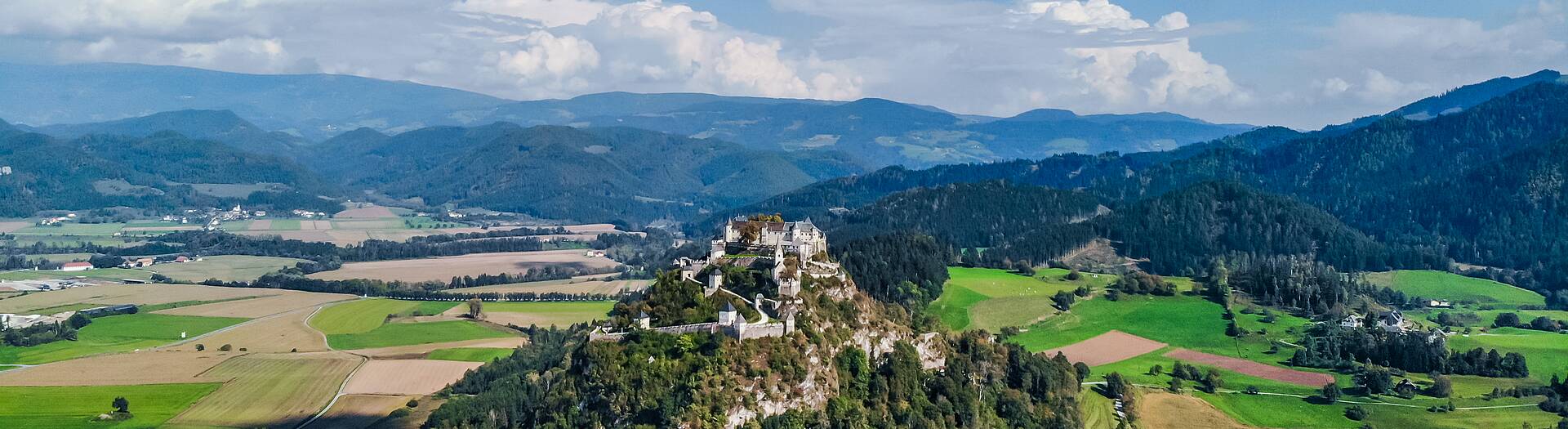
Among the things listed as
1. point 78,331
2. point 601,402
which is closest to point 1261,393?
point 601,402

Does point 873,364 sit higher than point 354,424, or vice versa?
point 873,364

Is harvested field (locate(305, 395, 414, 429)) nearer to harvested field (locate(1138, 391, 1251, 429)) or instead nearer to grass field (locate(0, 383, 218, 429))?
grass field (locate(0, 383, 218, 429))

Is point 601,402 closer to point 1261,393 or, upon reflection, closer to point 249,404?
point 249,404

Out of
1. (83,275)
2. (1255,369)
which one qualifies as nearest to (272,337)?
(83,275)

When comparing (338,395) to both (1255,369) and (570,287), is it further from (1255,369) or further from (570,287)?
(1255,369)

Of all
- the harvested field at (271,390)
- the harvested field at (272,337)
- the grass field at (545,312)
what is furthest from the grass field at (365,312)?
the harvested field at (271,390)

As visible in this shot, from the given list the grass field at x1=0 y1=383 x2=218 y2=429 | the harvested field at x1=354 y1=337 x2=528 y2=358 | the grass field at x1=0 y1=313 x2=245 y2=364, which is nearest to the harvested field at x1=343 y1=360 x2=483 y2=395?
the harvested field at x1=354 y1=337 x2=528 y2=358
